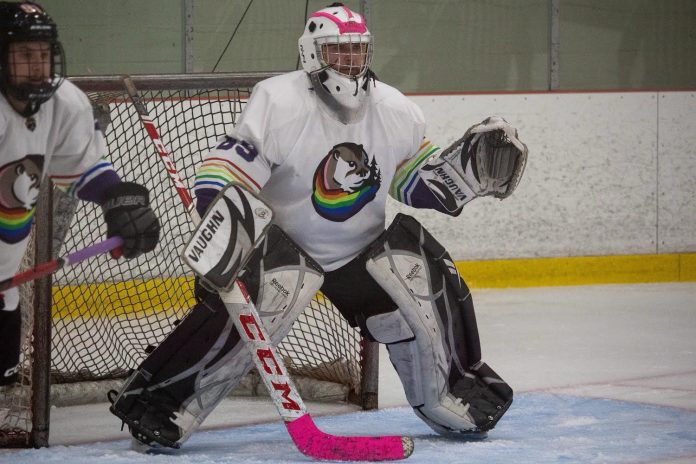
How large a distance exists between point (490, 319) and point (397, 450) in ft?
8.51

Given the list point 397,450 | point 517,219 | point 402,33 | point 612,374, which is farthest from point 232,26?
point 397,450

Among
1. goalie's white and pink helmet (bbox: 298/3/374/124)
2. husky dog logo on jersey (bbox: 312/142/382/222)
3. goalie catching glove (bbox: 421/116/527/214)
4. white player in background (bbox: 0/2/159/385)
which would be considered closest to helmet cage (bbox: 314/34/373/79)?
goalie's white and pink helmet (bbox: 298/3/374/124)

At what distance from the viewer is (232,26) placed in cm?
655

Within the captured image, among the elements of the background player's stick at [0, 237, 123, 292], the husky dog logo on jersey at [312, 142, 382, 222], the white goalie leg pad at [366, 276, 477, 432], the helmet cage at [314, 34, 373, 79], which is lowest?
the white goalie leg pad at [366, 276, 477, 432]

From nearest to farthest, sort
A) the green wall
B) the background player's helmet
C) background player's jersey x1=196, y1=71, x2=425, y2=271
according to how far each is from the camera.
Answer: the background player's helmet
background player's jersey x1=196, y1=71, x2=425, y2=271
the green wall

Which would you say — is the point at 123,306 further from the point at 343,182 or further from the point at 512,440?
the point at 512,440

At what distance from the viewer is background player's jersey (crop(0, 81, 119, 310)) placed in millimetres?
2934

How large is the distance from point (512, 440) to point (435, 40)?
3.50m

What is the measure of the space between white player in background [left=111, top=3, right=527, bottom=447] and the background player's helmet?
69 cm

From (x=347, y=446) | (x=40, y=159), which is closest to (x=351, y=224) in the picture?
(x=347, y=446)

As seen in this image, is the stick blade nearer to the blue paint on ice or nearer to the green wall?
the blue paint on ice

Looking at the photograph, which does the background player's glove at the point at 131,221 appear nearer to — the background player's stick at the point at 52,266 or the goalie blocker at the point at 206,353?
the background player's stick at the point at 52,266

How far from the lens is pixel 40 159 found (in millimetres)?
2996

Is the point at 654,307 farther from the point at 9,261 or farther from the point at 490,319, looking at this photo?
the point at 9,261
